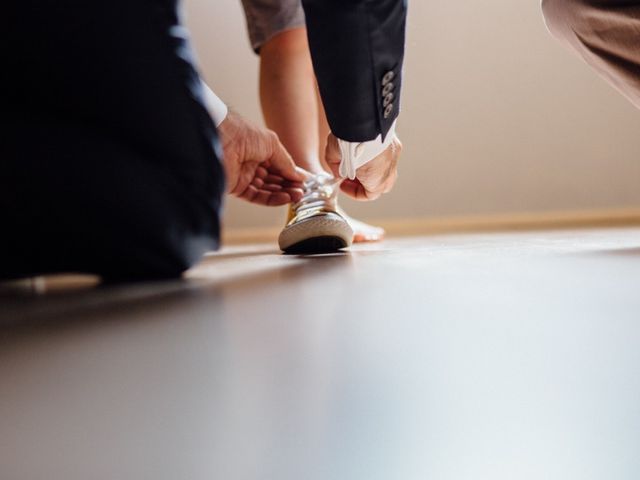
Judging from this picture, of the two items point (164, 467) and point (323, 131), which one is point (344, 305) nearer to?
point (164, 467)

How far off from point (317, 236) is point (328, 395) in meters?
0.72

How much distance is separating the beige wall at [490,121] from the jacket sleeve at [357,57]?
170 cm

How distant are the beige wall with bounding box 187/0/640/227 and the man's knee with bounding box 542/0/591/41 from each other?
154cm

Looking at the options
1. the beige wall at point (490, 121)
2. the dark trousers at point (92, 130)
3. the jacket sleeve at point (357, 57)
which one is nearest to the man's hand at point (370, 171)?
the jacket sleeve at point (357, 57)

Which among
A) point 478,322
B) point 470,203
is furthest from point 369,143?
point 470,203

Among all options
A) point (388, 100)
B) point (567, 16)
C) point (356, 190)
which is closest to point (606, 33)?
point (567, 16)

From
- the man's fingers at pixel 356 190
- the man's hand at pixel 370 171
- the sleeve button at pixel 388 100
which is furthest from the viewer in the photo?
the man's fingers at pixel 356 190

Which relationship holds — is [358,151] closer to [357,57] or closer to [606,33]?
[357,57]

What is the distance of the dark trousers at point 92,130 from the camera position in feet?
1.23

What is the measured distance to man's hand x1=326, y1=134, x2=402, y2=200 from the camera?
2.90 feet

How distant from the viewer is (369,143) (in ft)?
2.69

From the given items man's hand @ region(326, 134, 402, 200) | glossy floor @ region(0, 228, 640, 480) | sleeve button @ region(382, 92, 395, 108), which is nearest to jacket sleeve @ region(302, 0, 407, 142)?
sleeve button @ region(382, 92, 395, 108)

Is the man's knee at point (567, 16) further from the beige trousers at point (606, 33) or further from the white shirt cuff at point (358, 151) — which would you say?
the white shirt cuff at point (358, 151)

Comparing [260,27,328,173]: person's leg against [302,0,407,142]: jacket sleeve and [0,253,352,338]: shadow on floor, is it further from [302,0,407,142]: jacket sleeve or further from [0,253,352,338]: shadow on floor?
[0,253,352,338]: shadow on floor
